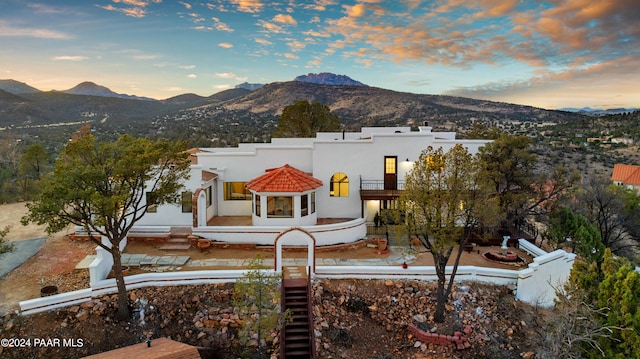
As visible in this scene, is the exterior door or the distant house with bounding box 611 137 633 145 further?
the distant house with bounding box 611 137 633 145

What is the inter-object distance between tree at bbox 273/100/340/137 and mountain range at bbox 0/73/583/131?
2896 centimetres

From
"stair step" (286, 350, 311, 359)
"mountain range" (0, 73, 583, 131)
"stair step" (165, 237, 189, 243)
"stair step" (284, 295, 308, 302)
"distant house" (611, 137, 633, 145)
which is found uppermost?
"mountain range" (0, 73, 583, 131)

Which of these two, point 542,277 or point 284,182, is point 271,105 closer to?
point 284,182

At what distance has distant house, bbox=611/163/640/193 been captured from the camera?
37562 mm

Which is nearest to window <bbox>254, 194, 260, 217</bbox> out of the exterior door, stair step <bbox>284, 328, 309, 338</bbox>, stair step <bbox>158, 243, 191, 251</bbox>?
stair step <bbox>158, 243, 191, 251</bbox>

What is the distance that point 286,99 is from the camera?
84625 millimetres

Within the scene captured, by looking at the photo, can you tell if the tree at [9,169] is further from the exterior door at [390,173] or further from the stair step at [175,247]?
the exterior door at [390,173]

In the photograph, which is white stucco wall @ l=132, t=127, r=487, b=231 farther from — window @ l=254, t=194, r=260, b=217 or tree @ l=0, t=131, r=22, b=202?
tree @ l=0, t=131, r=22, b=202

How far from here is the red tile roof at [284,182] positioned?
768 inches

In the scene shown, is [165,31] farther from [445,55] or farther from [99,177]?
[445,55]

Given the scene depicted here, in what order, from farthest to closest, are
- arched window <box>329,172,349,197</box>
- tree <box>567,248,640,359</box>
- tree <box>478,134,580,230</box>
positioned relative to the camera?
1. arched window <box>329,172,349,197</box>
2. tree <box>478,134,580,230</box>
3. tree <box>567,248,640,359</box>

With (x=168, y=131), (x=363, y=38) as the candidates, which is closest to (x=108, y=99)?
(x=168, y=131)

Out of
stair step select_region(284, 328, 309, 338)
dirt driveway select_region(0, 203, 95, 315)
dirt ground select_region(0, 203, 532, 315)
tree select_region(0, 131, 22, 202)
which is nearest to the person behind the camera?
stair step select_region(284, 328, 309, 338)

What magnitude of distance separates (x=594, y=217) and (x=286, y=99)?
227 ft
